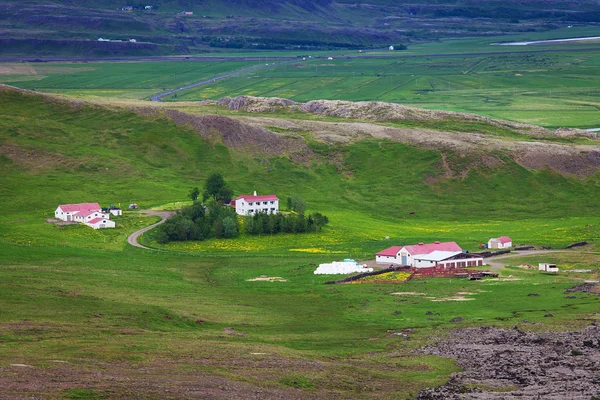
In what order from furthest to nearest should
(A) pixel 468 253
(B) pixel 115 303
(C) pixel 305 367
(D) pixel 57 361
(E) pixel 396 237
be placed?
(E) pixel 396 237, (A) pixel 468 253, (B) pixel 115 303, (C) pixel 305 367, (D) pixel 57 361

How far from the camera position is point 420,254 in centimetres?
12212

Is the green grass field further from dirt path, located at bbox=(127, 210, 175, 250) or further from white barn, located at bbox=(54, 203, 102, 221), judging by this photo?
white barn, located at bbox=(54, 203, 102, 221)

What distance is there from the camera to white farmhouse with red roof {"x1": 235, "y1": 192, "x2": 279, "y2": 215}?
15362 cm

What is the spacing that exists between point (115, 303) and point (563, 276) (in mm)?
49575

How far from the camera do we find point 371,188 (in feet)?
614

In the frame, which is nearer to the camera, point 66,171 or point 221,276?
point 221,276

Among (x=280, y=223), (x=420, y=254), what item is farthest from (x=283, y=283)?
(x=280, y=223)

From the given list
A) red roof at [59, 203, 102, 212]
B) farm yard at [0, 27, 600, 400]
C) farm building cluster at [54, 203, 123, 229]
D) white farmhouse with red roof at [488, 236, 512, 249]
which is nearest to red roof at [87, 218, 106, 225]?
farm building cluster at [54, 203, 123, 229]

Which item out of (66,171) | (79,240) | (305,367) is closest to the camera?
(305,367)

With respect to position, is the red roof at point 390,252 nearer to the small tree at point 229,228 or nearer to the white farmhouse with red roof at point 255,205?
the small tree at point 229,228

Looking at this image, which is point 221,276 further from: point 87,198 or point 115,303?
point 87,198

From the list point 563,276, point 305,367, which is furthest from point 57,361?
point 563,276

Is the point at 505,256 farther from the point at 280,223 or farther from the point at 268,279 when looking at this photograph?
the point at 280,223

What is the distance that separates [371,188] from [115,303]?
10191 cm
